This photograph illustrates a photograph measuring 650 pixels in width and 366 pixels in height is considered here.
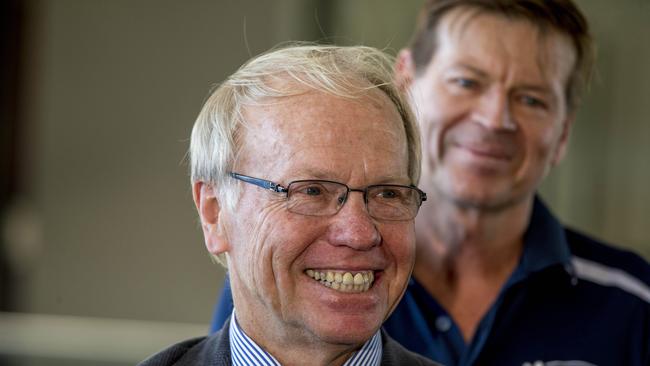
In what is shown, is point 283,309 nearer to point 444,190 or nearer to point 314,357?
point 314,357

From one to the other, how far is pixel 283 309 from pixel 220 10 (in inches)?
174

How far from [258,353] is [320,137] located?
395mm

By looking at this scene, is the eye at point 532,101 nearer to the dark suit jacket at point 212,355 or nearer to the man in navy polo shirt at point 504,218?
the man in navy polo shirt at point 504,218

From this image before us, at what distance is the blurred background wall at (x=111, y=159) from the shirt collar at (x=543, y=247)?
3064mm

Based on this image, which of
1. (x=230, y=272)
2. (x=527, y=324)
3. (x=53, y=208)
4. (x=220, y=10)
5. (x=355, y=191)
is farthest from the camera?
(x=53, y=208)

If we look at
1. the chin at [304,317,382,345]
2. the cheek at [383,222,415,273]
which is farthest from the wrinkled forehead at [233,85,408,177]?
the chin at [304,317,382,345]

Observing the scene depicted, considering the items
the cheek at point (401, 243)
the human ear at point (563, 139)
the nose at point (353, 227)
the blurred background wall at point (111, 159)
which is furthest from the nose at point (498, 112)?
the blurred background wall at point (111, 159)

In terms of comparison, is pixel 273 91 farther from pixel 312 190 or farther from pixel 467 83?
pixel 467 83

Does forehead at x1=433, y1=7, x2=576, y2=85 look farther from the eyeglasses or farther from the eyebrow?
the eyeglasses

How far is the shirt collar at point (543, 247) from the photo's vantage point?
251 centimetres

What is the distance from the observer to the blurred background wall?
586 centimetres

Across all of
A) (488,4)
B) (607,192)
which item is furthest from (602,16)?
(488,4)

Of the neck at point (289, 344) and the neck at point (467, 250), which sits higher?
the neck at point (289, 344)

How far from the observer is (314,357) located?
5.54 ft
